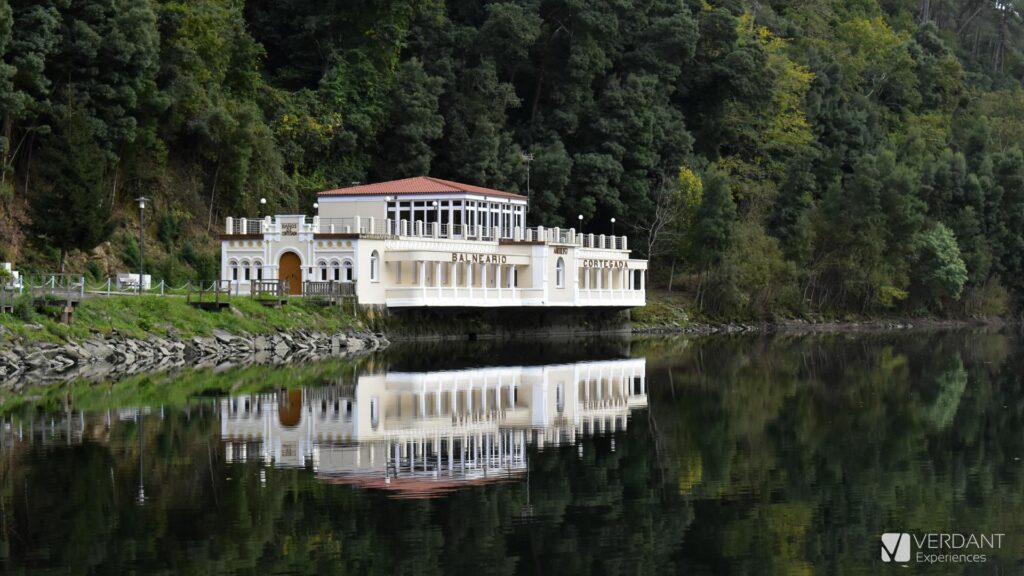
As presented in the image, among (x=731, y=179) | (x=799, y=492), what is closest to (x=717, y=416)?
(x=799, y=492)

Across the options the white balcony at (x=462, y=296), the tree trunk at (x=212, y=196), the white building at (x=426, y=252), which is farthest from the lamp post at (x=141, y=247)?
the white balcony at (x=462, y=296)

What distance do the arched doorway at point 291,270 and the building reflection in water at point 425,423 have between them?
68.3ft

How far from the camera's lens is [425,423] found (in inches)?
1569

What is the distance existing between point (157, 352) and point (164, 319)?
266cm

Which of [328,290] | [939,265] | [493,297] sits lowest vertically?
[493,297]

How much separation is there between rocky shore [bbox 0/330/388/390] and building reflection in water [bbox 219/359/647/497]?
7.71 m

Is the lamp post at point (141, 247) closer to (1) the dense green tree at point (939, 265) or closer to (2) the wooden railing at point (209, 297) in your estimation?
(2) the wooden railing at point (209, 297)

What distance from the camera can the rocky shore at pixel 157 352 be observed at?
50.1 m

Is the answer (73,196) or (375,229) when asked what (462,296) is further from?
(73,196)

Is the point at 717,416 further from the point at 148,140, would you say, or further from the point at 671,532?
the point at 148,140

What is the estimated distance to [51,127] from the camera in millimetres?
67312

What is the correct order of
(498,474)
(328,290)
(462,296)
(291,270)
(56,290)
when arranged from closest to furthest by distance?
(498,474) → (56,290) → (328,290) → (291,270) → (462,296)

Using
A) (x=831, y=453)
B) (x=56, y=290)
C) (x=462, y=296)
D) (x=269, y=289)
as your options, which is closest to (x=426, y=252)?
(x=462, y=296)

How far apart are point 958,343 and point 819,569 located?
209 feet
